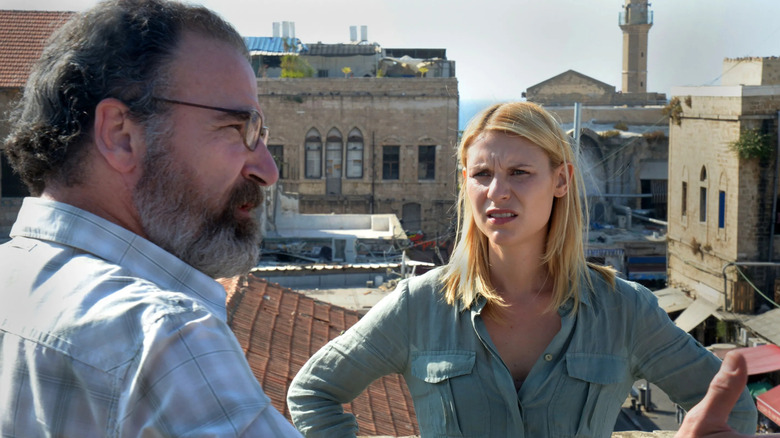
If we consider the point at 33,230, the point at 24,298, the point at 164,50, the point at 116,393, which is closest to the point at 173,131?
the point at 164,50

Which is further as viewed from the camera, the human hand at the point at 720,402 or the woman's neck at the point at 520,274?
the woman's neck at the point at 520,274

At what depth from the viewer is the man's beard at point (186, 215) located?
6.35 feet

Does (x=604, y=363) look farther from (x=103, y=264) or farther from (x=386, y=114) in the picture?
(x=386, y=114)

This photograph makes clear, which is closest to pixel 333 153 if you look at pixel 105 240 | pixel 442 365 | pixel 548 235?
pixel 548 235

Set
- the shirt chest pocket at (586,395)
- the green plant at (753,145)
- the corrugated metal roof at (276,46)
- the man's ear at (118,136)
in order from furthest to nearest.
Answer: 1. the corrugated metal roof at (276,46)
2. the green plant at (753,145)
3. the shirt chest pocket at (586,395)
4. the man's ear at (118,136)

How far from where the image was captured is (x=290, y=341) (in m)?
7.94

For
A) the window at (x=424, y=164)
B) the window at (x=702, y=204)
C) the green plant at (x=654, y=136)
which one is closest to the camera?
the window at (x=702, y=204)

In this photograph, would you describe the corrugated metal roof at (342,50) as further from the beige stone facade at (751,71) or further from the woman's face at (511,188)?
the woman's face at (511,188)

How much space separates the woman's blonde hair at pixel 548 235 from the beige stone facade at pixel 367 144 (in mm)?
36465

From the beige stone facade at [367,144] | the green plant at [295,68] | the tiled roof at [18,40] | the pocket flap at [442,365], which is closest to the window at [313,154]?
the beige stone facade at [367,144]

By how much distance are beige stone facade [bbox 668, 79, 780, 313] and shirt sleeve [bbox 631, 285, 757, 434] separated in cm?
2043

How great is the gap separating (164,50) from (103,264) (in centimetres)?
51

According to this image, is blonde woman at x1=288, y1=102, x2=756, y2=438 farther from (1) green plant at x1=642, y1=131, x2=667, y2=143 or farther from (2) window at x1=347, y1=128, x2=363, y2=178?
(2) window at x1=347, y1=128, x2=363, y2=178

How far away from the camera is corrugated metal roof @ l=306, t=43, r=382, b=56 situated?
43.4 m
